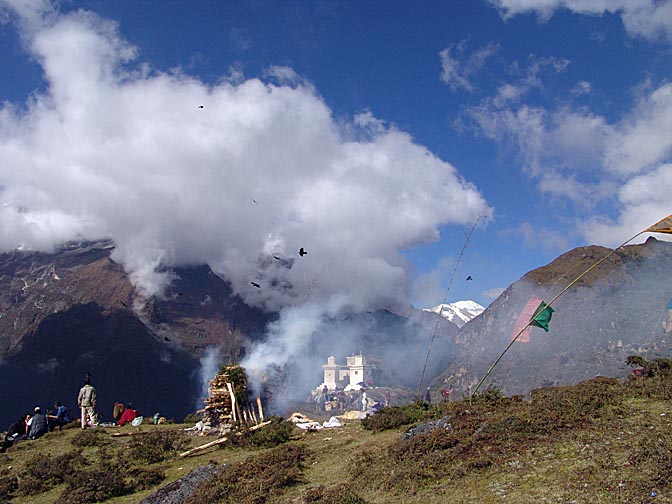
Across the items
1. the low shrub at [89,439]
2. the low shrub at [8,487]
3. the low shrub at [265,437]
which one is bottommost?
the low shrub at [265,437]

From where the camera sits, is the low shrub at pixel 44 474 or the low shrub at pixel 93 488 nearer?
the low shrub at pixel 93 488

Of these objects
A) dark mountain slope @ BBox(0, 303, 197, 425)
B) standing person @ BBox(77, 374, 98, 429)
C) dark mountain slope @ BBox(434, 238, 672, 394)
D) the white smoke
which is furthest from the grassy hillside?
the white smoke

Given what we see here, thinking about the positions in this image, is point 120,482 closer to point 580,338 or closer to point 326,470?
point 326,470

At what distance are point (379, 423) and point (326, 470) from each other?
16.0ft

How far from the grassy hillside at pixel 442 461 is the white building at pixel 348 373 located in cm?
13155

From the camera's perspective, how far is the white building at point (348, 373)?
14712 cm

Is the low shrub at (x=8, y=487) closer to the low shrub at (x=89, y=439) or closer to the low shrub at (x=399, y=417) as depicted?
the low shrub at (x=89, y=439)

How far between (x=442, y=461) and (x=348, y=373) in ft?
473

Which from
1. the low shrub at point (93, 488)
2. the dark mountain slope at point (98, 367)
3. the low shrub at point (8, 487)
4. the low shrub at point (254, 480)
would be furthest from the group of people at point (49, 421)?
the dark mountain slope at point (98, 367)

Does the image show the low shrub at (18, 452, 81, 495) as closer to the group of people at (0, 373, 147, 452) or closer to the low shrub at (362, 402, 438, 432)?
the group of people at (0, 373, 147, 452)

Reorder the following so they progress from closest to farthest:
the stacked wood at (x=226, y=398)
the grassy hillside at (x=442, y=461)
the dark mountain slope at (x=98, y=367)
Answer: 1. the grassy hillside at (x=442, y=461)
2. the stacked wood at (x=226, y=398)
3. the dark mountain slope at (x=98, y=367)

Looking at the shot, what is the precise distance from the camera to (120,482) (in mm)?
13625

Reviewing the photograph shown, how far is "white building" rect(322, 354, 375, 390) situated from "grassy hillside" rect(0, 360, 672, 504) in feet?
432

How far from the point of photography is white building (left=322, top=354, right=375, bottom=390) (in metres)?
147
